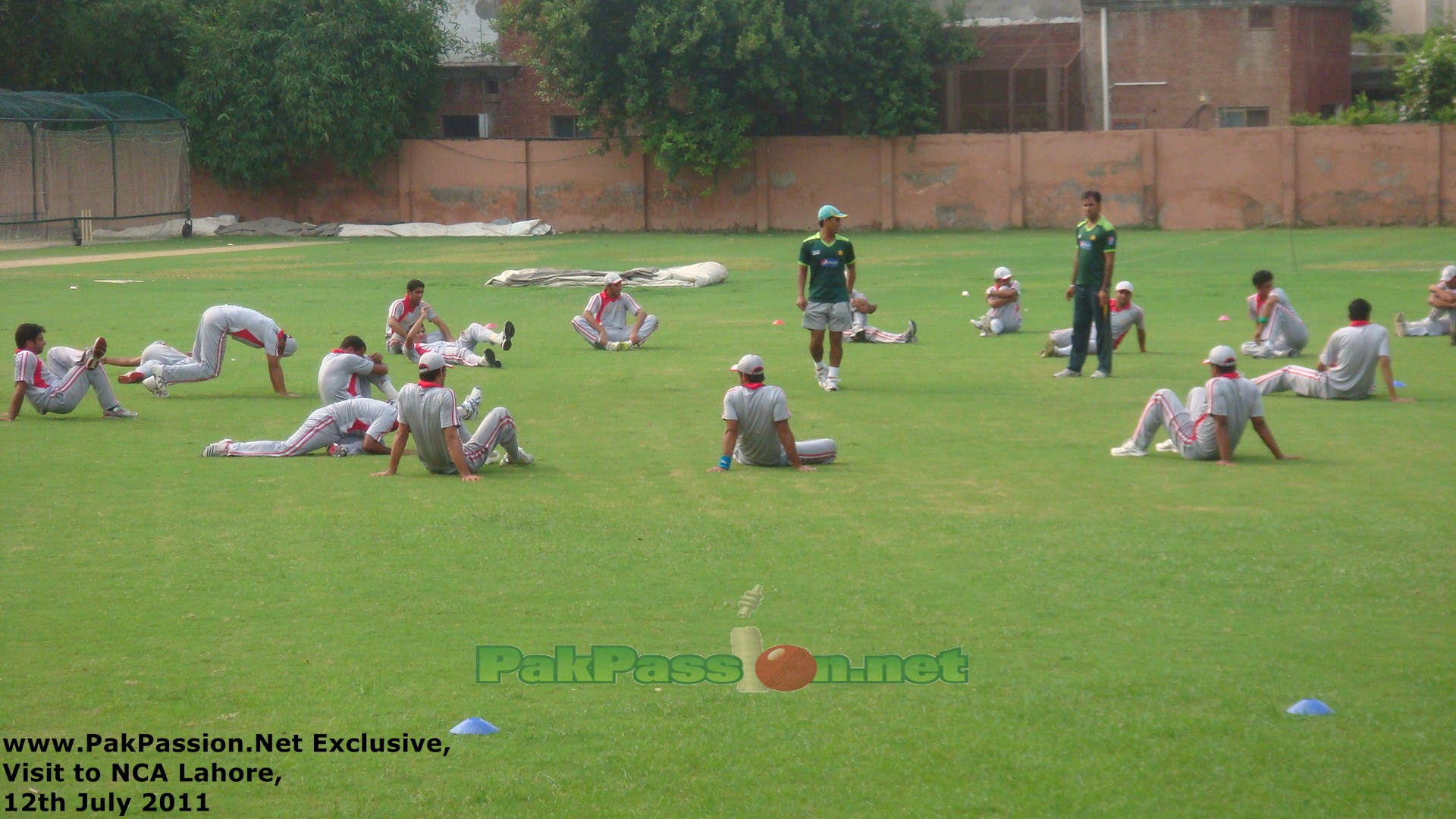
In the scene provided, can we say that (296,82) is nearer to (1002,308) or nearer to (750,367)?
(1002,308)

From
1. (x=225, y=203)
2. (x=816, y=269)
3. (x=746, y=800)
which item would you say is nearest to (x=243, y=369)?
(x=816, y=269)

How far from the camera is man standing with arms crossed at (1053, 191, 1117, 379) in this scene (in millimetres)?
15555

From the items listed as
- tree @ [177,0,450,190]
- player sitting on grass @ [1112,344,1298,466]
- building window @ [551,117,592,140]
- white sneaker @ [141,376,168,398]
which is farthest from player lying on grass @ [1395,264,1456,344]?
building window @ [551,117,592,140]

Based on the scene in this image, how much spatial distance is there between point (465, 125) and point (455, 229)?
7.52m

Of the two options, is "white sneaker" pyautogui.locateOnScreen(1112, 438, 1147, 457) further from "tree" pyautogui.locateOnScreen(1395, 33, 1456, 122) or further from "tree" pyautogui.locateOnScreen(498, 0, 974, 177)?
"tree" pyautogui.locateOnScreen(1395, 33, 1456, 122)

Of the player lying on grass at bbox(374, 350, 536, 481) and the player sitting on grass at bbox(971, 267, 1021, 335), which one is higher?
the player sitting on grass at bbox(971, 267, 1021, 335)

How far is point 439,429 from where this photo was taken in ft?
35.4

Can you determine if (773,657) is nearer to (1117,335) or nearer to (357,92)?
(1117,335)

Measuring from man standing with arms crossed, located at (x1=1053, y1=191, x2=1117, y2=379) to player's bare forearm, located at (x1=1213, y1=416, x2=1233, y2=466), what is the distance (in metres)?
4.56

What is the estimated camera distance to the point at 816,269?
50.6 ft

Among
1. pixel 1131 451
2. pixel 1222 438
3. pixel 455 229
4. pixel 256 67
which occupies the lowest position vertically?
pixel 1131 451

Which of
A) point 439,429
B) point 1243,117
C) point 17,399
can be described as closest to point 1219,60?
point 1243,117

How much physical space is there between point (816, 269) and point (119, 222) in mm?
37962

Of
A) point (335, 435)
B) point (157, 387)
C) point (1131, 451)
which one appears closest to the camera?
point (1131, 451)
